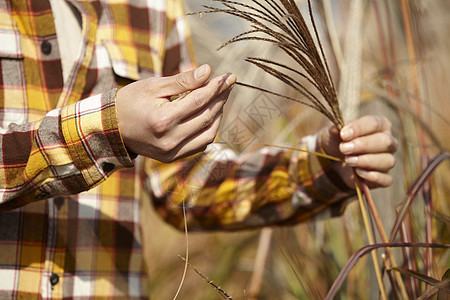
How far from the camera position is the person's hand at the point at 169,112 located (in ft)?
1.64

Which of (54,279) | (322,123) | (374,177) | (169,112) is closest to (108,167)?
(169,112)

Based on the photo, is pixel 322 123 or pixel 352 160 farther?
pixel 322 123

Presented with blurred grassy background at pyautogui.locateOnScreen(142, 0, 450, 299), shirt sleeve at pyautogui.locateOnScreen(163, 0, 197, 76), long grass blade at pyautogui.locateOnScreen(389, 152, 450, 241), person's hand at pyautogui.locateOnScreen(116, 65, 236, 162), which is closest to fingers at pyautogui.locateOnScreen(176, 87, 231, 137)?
person's hand at pyautogui.locateOnScreen(116, 65, 236, 162)

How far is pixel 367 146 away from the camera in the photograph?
646mm

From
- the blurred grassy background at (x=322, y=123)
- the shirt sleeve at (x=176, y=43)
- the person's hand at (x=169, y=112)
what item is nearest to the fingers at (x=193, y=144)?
the person's hand at (x=169, y=112)

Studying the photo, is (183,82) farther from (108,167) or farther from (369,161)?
(369,161)

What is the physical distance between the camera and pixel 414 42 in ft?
3.15

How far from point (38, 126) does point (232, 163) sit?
40 cm

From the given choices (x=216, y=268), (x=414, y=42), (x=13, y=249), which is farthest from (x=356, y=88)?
(x=216, y=268)

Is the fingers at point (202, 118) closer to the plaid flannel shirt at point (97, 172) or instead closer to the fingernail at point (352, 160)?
the plaid flannel shirt at point (97, 172)

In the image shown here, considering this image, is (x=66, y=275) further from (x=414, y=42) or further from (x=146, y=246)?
(x=146, y=246)

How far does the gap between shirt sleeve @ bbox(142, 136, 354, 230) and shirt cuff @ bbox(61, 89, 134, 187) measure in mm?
261

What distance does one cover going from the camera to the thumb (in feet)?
1.66

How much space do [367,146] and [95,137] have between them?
1.18 feet
